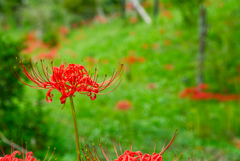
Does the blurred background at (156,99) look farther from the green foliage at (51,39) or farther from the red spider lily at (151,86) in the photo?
the green foliage at (51,39)

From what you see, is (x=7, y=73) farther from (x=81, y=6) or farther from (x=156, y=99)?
(x=81, y=6)

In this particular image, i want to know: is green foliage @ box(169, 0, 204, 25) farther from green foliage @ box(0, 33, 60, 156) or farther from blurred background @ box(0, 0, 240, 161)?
green foliage @ box(0, 33, 60, 156)

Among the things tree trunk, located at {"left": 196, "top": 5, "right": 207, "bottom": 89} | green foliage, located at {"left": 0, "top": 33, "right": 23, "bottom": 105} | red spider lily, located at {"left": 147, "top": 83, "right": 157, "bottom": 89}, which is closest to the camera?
green foliage, located at {"left": 0, "top": 33, "right": 23, "bottom": 105}

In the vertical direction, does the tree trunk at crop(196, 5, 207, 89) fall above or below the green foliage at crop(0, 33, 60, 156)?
above

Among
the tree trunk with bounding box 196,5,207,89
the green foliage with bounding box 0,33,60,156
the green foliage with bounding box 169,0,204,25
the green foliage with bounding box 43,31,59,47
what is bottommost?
the green foliage with bounding box 0,33,60,156

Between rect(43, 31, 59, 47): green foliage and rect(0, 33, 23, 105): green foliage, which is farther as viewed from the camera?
rect(43, 31, 59, 47): green foliage

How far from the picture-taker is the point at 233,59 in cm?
671

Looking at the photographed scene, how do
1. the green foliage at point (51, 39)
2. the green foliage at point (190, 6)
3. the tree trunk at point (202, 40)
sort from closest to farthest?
the tree trunk at point (202, 40) < the green foliage at point (190, 6) < the green foliage at point (51, 39)

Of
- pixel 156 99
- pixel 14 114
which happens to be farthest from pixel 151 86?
pixel 14 114

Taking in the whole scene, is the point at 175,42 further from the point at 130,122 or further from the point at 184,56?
the point at 130,122

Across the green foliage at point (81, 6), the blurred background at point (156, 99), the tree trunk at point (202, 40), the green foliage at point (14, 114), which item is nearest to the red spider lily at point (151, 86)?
the blurred background at point (156, 99)

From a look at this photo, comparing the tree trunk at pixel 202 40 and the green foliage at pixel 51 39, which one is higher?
the green foliage at pixel 51 39

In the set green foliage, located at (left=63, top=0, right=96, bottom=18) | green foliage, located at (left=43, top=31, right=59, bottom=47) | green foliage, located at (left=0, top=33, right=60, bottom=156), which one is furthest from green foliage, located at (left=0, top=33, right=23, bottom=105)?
green foliage, located at (left=63, top=0, right=96, bottom=18)

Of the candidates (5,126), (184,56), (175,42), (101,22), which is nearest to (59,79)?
(5,126)
